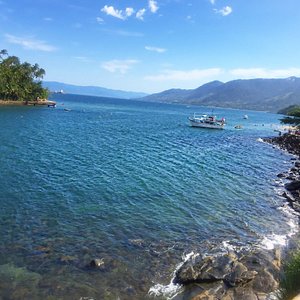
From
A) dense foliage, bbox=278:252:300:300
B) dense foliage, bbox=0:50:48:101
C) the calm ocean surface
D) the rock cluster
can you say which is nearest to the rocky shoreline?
the rock cluster

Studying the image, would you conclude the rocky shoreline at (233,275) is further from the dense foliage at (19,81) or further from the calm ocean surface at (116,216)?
the dense foliage at (19,81)

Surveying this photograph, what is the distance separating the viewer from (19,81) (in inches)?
5812

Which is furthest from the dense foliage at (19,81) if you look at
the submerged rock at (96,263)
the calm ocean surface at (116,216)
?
the submerged rock at (96,263)

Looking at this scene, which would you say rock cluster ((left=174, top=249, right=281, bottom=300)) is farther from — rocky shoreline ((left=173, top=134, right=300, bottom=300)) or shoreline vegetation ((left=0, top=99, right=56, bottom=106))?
shoreline vegetation ((left=0, top=99, right=56, bottom=106))

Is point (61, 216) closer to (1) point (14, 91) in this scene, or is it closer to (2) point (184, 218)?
(2) point (184, 218)

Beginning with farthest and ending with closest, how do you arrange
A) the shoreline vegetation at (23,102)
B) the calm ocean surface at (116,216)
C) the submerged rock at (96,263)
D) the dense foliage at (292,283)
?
1. the shoreline vegetation at (23,102)
2. the submerged rock at (96,263)
3. the calm ocean surface at (116,216)
4. the dense foliage at (292,283)

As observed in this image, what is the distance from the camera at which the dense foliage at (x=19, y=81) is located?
138375mm

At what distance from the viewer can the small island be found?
13862 cm

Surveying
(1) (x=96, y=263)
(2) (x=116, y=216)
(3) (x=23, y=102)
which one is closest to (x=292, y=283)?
(1) (x=96, y=263)

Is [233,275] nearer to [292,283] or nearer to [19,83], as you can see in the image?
[292,283]

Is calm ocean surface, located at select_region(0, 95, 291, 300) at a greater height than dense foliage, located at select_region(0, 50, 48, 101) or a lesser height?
lesser

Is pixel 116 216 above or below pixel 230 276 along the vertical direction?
above

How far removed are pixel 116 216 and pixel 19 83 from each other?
138 metres

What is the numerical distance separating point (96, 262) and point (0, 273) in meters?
4.94
